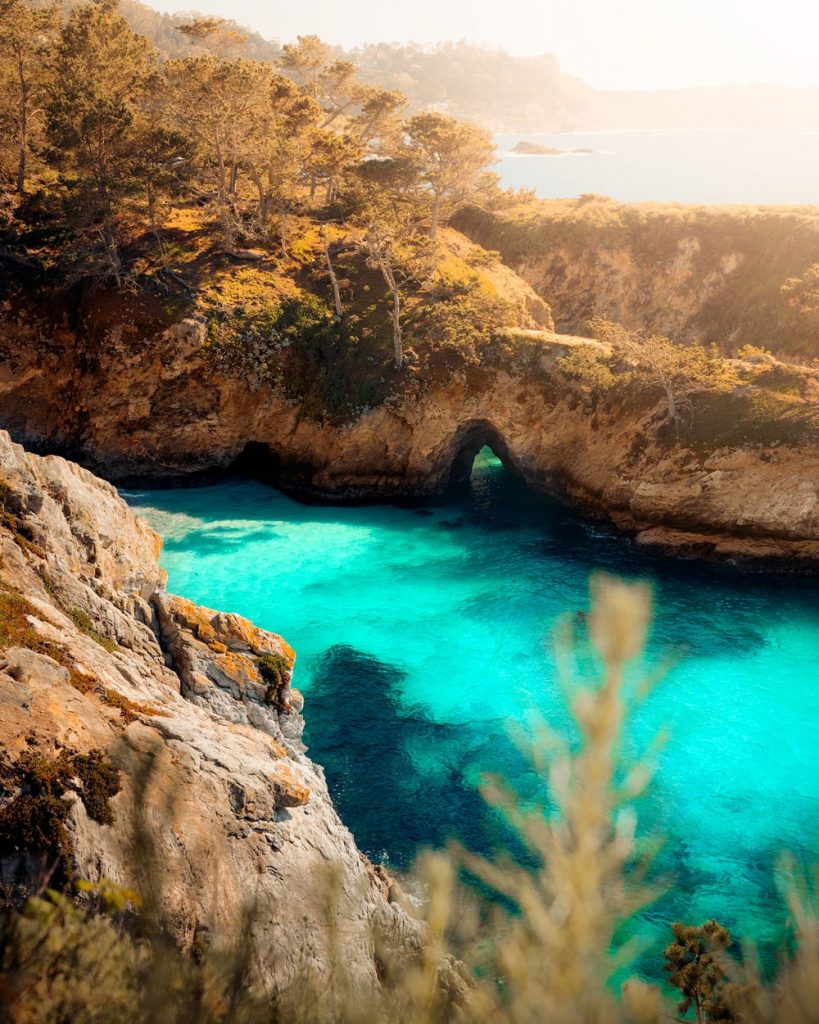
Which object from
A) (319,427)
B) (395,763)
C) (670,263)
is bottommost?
(395,763)

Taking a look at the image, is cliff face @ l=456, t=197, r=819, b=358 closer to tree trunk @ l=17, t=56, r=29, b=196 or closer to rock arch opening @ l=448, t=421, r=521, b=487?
rock arch opening @ l=448, t=421, r=521, b=487

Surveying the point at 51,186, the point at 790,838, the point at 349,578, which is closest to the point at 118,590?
the point at 349,578

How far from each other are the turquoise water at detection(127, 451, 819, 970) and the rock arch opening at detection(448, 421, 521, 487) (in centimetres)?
223

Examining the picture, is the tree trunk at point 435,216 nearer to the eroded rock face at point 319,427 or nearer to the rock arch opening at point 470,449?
the eroded rock face at point 319,427

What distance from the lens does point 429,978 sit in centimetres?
371

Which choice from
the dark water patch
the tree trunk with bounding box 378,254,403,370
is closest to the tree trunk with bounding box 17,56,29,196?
the tree trunk with bounding box 378,254,403,370

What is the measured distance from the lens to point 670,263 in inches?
2249

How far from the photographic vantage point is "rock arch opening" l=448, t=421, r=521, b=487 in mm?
40531

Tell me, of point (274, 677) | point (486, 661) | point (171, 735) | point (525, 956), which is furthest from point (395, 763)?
point (525, 956)

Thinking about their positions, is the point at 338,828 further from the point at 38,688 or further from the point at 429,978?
the point at 429,978

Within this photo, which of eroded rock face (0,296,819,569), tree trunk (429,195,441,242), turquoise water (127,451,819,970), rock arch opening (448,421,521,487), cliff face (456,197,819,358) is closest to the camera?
turquoise water (127,451,819,970)

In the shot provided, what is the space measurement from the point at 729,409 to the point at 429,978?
34628mm

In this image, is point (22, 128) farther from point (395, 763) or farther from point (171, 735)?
point (171, 735)

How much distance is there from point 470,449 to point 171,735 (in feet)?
112
